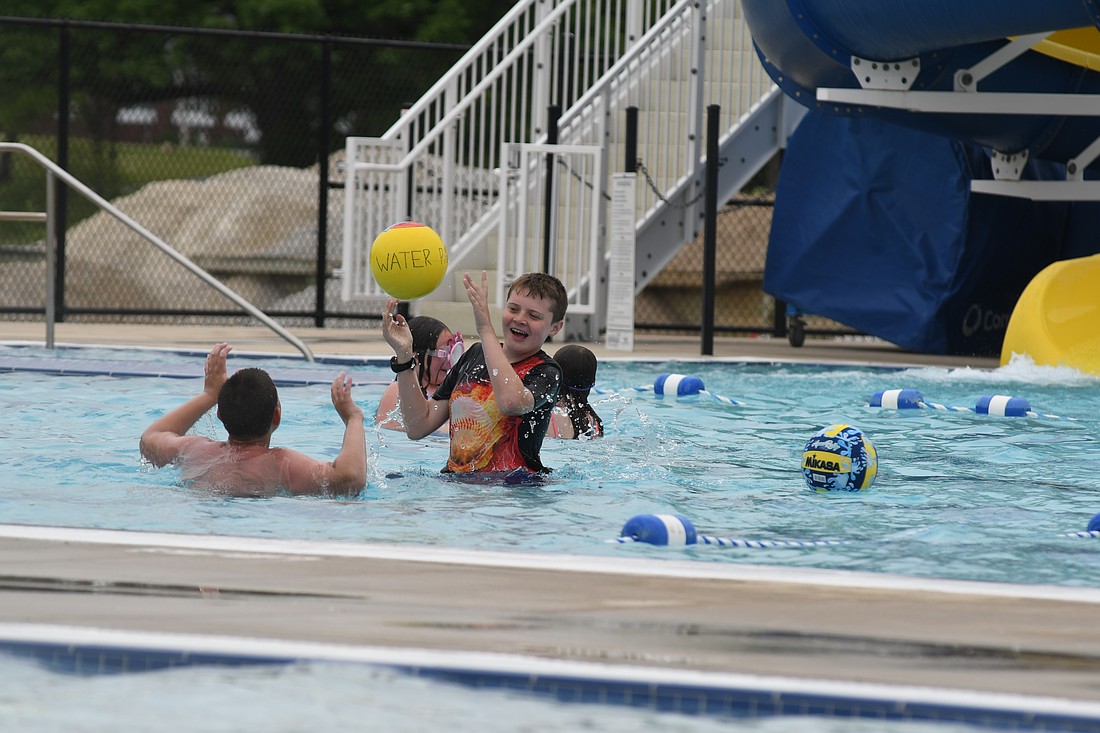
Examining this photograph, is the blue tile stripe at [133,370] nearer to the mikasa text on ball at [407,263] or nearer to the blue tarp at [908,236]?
the mikasa text on ball at [407,263]

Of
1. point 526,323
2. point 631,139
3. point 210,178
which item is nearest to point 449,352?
point 526,323

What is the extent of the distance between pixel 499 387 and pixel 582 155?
8661 mm

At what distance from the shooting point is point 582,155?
1456 cm

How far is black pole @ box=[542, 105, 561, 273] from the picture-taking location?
14.3 m

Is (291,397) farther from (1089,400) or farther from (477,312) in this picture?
(1089,400)

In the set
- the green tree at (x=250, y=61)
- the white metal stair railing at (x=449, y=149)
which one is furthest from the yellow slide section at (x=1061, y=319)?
the green tree at (x=250, y=61)

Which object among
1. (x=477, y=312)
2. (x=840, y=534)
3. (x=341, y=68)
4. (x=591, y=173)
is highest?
(x=341, y=68)

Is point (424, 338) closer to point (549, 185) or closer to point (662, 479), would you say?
point (662, 479)

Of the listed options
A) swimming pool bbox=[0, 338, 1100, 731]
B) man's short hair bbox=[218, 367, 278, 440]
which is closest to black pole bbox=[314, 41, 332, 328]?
swimming pool bbox=[0, 338, 1100, 731]

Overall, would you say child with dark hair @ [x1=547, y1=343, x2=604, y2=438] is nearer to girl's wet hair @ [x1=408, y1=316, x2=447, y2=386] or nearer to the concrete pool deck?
girl's wet hair @ [x1=408, y1=316, x2=447, y2=386]

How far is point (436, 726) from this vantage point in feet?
10.7

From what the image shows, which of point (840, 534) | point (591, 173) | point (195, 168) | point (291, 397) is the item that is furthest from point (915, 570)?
point (195, 168)

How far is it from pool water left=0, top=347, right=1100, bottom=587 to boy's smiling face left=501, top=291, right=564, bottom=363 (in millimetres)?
597

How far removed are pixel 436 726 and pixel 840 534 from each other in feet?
9.57
